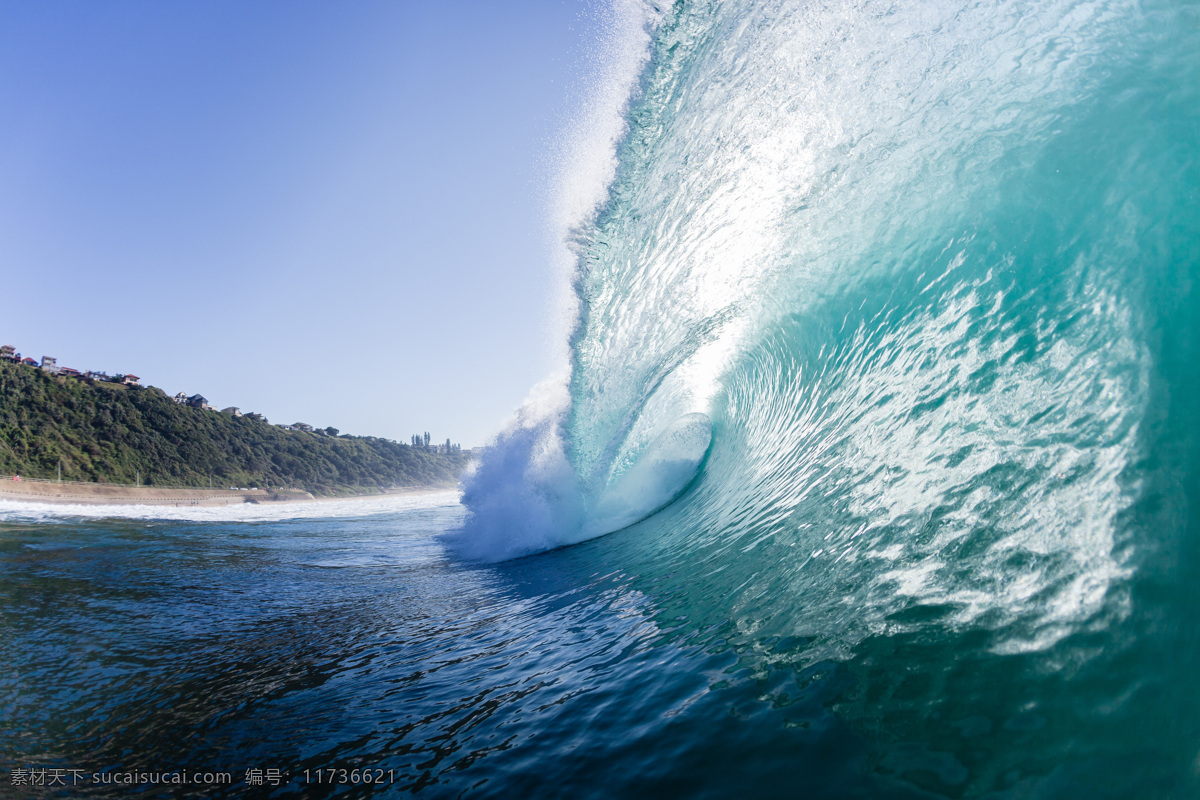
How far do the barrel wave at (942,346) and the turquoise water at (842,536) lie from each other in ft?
0.08

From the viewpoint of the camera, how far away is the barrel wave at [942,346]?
2.38 metres

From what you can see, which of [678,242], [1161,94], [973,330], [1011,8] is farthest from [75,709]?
[1011,8]

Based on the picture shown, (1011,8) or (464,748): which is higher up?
(1011,8)

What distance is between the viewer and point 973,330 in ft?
13.9

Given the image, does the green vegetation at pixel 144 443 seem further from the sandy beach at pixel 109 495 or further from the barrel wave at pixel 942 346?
the barrel wave at pixel 942 346

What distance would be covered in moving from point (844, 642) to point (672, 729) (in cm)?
115

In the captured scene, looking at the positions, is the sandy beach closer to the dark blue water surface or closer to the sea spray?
the dark blue water surface

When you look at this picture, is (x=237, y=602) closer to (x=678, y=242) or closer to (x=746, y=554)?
(x=746, y=554)

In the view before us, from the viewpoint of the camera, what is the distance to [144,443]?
66750mm

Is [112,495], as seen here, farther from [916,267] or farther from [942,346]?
[942,346]

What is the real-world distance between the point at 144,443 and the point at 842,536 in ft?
285

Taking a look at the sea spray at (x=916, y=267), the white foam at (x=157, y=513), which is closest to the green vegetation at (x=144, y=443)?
the white foam at (x=157, y=513)

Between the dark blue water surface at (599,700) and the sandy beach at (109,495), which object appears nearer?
the dark blue water surface at (599,700)

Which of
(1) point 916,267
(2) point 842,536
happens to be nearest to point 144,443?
(2) point 842,536
